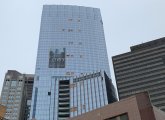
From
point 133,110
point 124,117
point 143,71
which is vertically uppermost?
point 143,71

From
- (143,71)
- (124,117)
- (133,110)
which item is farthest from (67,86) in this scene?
(133,110)

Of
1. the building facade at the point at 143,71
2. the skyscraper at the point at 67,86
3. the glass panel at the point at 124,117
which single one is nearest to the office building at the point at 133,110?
the glass panel at the point at 124,117

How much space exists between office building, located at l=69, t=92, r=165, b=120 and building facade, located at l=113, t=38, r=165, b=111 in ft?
417

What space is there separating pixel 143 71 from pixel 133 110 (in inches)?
5762

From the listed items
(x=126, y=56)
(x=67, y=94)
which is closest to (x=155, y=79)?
(x=126, y=56)

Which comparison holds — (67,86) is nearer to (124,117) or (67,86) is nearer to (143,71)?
(143,71)

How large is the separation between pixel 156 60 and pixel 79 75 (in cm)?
5300

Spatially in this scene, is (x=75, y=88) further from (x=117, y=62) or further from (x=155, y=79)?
(x=155, y=79)

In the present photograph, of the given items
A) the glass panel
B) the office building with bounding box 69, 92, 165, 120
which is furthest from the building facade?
the glass panel

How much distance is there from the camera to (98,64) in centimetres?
19725

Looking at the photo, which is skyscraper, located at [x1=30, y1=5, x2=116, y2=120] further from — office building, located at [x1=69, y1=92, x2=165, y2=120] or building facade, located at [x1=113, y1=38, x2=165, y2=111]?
office building, located at [x1=69, y1=92, x2=165, y2=120]

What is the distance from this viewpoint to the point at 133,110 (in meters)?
33.7

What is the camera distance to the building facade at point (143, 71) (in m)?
164

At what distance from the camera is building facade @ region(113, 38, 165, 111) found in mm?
164500
